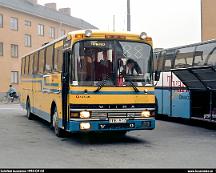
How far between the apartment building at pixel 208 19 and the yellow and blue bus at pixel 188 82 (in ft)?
50.9

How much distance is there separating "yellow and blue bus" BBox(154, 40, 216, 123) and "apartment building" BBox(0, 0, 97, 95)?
3611 centimetres

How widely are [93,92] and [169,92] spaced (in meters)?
7.98

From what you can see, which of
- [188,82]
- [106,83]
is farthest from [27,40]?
[106,83]

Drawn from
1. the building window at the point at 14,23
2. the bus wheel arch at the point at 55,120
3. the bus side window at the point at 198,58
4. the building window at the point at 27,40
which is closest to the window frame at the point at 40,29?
the building window at the point at 27,40

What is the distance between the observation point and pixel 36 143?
12.2 meters

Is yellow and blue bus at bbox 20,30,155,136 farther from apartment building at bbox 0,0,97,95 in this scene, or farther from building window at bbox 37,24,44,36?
building window at bbox 37,24,44,36

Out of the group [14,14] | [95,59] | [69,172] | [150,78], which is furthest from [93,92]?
[14,14]

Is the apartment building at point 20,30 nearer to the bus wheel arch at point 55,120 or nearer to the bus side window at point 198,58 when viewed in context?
the bus side window at point 198,58

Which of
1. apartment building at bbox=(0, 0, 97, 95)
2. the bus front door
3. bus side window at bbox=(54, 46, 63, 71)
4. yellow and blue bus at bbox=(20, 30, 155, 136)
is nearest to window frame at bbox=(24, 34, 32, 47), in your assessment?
apartment building at bbox=(0, 0, 97, 95)

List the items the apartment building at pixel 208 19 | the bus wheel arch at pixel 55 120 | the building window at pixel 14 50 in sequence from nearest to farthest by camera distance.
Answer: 1. the bus wheel arch at pixel 55 120
2. the apartment building at pixel 208 19
3. the building window at pixel 14 50

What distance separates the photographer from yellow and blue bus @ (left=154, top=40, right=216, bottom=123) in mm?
15365

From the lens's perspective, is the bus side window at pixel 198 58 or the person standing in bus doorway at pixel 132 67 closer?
the person standing in bus doorway at pixel 132 67

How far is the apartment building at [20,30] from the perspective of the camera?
2098 inches

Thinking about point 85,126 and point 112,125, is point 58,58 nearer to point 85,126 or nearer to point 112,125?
point 85,126
